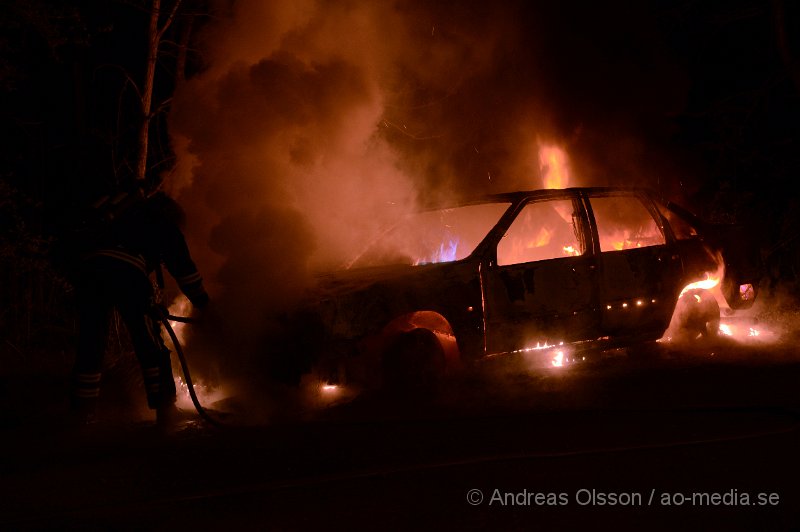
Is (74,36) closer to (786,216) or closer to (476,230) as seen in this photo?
(476,230)

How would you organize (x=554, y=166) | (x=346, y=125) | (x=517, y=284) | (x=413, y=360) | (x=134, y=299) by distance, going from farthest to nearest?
(x=554, y=166) → (x=346, y=125) → (x=517, y=284) → (x=413, y=360) → (x=134, y=299)

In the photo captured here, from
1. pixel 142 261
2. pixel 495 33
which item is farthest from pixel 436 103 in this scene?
pixel 142 261

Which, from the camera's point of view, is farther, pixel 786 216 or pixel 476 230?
pixel 786 216

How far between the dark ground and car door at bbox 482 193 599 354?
1.27ft

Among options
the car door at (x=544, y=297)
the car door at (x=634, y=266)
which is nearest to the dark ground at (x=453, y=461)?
the car door at (x=544, y=297)

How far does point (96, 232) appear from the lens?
15.7 feet

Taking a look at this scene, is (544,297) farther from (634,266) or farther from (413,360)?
(413,360)

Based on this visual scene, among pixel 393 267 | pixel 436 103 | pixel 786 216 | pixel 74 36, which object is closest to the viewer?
pixel 393 267

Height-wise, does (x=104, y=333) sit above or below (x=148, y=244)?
below

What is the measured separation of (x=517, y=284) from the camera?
5516 mm

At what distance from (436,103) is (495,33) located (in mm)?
1171

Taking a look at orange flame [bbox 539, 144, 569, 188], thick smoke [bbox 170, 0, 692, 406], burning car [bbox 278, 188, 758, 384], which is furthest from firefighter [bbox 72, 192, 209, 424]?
orange flame [bbox 539, 144, 569, 188]

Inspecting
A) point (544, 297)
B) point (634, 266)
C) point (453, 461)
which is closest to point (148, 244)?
point (453, 461)

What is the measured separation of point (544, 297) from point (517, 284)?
10.2 inches
